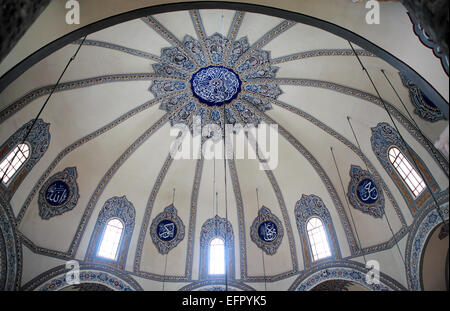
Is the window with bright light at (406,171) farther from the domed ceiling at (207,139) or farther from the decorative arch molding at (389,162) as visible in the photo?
the domed ceiling at (207,139)

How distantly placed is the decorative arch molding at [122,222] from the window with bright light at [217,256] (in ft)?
9.56

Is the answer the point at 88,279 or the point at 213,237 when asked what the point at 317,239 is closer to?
the point at 213,237

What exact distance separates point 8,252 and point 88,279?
2.41m

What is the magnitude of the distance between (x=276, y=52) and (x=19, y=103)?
7215 millimetres

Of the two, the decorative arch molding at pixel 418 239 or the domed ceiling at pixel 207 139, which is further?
the domed ceiling at pixel 207 139

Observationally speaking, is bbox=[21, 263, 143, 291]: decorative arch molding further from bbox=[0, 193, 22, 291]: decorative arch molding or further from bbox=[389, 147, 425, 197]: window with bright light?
bbox=[389, 147, 425, 197]: window with bright light

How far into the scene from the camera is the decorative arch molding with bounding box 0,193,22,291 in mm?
9156

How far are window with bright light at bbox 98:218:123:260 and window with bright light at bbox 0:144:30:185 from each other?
3.58m

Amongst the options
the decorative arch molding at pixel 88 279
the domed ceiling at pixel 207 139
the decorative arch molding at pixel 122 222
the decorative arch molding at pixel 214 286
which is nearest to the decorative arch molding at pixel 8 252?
the domed ceiling at pixel 207 139

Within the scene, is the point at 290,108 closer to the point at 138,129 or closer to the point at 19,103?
the point at 138,129

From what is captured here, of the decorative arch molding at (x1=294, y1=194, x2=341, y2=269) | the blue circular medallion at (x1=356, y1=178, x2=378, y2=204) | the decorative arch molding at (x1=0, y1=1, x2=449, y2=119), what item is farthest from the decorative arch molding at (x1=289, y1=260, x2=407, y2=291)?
the decorative arch molding at (x1=0, y1=1, x2=449, y2=119)

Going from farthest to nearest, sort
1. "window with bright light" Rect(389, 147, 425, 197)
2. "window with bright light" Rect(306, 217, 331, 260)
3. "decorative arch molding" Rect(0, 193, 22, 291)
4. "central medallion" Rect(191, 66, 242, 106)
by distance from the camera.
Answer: "central medallion" Rect(191, 66, 242, 106) < "window with bright light" Rect(306, 217, 331, 260) < "decorative arch molding" Rect(0, 193, 22, 291) < "window with bright light" Rect(389, 147, 425, 197)

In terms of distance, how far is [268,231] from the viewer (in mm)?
12406

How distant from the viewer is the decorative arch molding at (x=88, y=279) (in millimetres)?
9898
